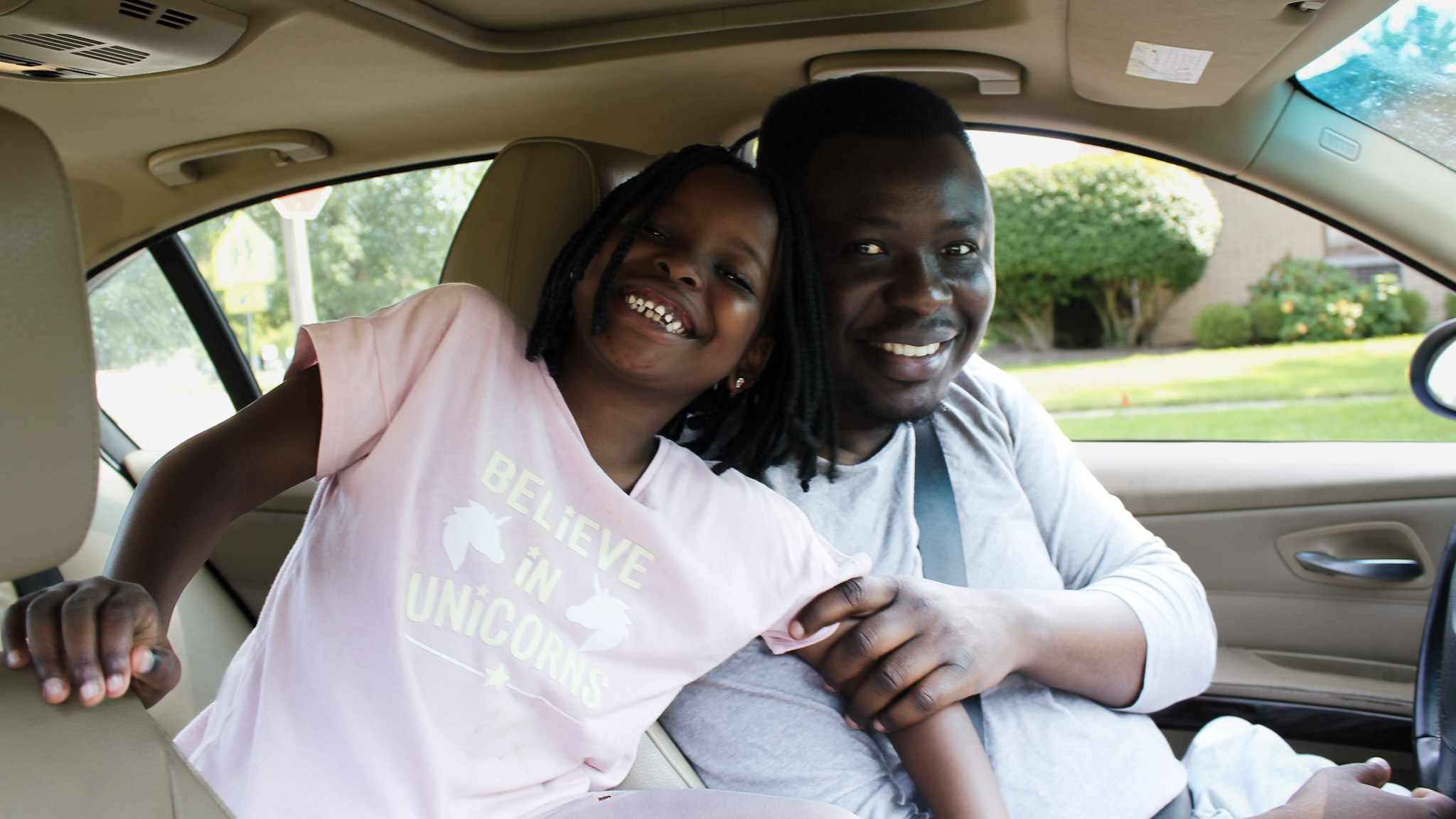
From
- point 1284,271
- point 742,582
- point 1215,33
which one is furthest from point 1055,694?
point 1284,271

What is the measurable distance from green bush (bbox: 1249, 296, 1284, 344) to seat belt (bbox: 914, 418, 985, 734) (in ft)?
30.6

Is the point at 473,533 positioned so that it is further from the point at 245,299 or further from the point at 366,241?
the point at 245,299

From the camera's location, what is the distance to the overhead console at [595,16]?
1.81 metres

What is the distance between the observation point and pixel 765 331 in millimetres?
1698

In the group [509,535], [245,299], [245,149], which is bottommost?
[245,299]

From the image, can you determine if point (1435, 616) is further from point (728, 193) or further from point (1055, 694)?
point (728, 193)

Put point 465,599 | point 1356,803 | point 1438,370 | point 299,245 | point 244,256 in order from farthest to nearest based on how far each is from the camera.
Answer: point 299,245, point 244,256, point 1438,370, point 1356,803, point 465,599

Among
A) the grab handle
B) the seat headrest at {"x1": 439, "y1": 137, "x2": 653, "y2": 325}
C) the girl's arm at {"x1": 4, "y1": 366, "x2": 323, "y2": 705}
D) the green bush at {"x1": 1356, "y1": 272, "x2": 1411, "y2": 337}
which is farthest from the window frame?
the green bush at {"x1": 1356, "y1": 272, "x2": 1411, "y2": 337}

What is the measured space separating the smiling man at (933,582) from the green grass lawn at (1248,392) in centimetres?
434

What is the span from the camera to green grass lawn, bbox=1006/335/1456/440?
6.58 metres

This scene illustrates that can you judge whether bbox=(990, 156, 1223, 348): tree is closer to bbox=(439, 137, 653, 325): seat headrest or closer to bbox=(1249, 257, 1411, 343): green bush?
bbox=(1249, 257, 1411, 343): green bush

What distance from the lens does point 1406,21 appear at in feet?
5.77

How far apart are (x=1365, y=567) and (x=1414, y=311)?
814 cm

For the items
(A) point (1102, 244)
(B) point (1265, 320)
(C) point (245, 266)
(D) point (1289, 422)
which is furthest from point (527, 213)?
(B) point (1265, 320)
